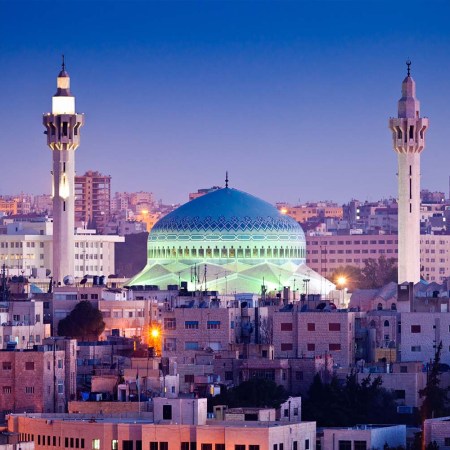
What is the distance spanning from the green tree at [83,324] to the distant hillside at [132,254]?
3782 centimetres

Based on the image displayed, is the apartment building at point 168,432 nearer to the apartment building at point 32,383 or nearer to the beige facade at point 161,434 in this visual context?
the beige facade at point 161,434

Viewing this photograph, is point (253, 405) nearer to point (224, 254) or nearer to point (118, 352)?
point (118, 352)

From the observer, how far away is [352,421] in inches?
2146

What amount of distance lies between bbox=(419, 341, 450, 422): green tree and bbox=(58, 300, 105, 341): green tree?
1408 cm

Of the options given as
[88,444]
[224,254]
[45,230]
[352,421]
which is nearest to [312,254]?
[45,230]

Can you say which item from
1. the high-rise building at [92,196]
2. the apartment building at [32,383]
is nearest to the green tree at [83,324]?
the apartment building at [32,383]

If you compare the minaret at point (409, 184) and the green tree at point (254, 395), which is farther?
the minaret at point (409, 184)

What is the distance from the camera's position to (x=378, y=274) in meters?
98.6

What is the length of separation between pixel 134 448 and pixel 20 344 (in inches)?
617

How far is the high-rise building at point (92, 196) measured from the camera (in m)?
136

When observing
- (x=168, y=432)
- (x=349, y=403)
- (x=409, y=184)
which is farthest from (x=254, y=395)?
(x=409, y=184)

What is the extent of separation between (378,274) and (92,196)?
1617 inches

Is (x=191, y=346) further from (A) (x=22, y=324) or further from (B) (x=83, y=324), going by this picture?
(B) (x=83, y=324)

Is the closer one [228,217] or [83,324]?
[83,324]
